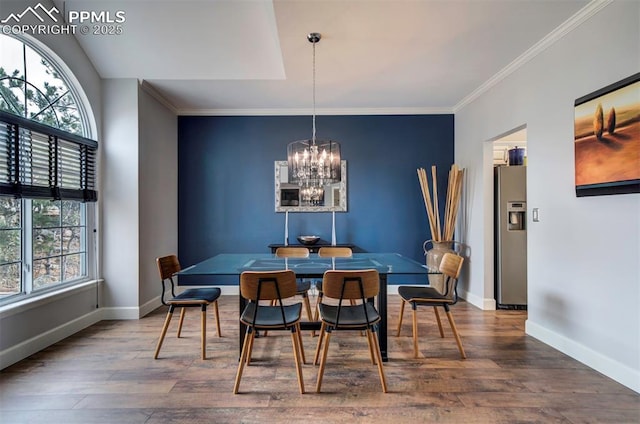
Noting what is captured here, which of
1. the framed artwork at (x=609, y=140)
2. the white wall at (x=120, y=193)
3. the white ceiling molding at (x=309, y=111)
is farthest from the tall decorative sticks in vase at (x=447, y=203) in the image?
the white wall at (x=120, y=193)

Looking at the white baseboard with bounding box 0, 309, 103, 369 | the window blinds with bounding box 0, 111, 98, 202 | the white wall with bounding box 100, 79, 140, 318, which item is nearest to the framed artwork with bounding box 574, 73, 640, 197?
the white wall with bounding box 100, 79, 140, 318

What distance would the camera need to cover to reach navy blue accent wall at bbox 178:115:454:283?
470 centimetres

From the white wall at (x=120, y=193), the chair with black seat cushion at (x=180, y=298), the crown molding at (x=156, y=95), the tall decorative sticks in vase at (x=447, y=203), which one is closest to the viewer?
the chair with black seat cushion at (x=180, y=298)

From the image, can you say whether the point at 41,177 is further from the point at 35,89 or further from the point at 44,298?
the point at 44,298

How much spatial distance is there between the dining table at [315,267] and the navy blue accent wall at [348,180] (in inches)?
64.9

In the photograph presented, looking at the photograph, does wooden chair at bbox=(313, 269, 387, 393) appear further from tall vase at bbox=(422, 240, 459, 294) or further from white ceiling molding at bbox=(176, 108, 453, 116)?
white ceiling molding at bbox=(176, 108, 453, 116)

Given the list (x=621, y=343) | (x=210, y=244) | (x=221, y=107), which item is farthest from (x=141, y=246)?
(x=621, y=343)

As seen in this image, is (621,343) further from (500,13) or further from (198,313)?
(198,313)

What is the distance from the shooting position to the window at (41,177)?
2531 mm

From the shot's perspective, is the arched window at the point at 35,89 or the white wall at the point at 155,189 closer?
the arched window at the point at 35,89

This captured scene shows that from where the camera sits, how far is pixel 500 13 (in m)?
2.49

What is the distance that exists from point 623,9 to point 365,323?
2.81 meters

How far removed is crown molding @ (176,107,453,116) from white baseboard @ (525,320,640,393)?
312cm

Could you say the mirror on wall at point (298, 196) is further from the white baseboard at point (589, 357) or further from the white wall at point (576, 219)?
the white baseboard at point (589, 357)
